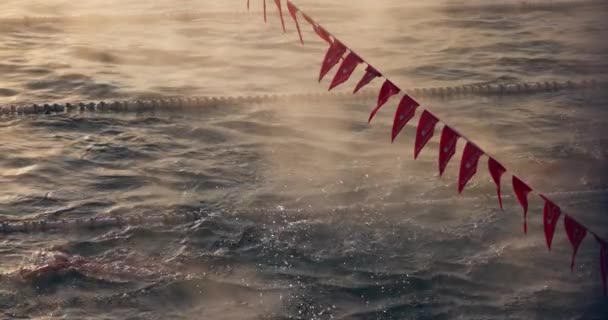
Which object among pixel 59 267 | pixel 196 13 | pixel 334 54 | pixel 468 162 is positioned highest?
pixel 334 54

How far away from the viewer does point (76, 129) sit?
305 inches

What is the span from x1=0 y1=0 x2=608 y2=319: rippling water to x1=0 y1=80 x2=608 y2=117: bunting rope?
0.13m

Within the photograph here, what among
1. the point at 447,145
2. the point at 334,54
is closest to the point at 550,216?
the point at 447,145

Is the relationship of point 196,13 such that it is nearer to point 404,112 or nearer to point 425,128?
point 404,112

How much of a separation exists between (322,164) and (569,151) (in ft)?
6.77

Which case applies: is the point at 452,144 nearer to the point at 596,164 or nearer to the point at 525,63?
Answer: the point at 596,164

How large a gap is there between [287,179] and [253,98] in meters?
1.98

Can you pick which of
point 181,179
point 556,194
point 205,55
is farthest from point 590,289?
point 205,55

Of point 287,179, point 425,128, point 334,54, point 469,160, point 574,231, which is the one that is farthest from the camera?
point 287,179

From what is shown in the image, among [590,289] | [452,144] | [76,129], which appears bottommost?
[590,289]

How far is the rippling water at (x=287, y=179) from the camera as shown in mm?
5176

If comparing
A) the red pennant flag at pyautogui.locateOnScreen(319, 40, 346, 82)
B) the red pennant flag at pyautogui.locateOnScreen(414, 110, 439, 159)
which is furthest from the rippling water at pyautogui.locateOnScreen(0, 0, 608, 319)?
the red pennant flag at pyautogui.locateOnScreen(319, 40, 346, 82)

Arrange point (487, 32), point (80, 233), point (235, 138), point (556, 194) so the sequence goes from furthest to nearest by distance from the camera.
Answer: point (487, 32) < point (235, 138) < point (556, 194) < point (80, 233)

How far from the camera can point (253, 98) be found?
8555mm
